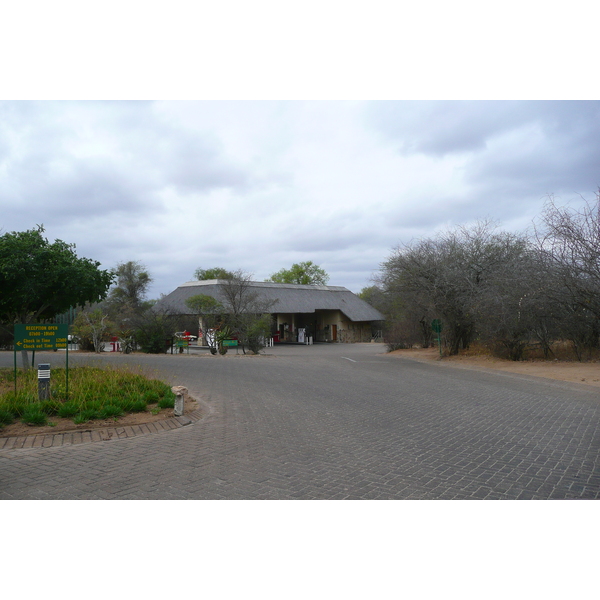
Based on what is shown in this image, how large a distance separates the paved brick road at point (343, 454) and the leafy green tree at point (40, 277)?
4.90 m

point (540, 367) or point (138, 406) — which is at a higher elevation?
point (138, 406)

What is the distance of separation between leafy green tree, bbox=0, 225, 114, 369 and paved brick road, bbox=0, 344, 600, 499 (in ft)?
16.1

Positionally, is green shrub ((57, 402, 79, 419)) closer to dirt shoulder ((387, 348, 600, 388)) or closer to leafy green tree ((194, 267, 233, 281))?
dirt shoulder ((387, 348, 600, 388))

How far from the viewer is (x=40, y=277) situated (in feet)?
39.8

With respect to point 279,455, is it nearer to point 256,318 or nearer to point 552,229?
point 552,229

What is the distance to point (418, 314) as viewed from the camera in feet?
89.1

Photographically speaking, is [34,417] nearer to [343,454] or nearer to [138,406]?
[138,406]

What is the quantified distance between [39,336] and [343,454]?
6.43 metres

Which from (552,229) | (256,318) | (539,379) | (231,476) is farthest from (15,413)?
(256,318)

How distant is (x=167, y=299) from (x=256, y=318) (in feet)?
56.5

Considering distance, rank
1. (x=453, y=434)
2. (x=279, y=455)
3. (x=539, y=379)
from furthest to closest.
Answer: (x=539, y=379), (x=453, y=434), (x=279, y=455)

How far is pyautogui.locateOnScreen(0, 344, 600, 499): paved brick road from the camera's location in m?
4.96

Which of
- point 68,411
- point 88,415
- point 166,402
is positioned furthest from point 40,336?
point 166,402

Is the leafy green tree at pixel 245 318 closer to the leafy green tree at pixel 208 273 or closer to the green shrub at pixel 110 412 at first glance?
the green shrub at pixel 110 412
